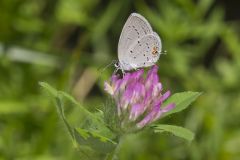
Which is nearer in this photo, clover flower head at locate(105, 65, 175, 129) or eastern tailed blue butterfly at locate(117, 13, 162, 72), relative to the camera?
clover flower head at locate(105, 65, 175, 129)

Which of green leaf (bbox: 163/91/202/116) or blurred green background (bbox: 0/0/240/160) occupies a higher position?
blurred green background (bbox: 0/0/240/160)

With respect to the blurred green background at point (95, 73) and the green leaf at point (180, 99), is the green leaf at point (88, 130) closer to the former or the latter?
the green leaf at point (180, 99)

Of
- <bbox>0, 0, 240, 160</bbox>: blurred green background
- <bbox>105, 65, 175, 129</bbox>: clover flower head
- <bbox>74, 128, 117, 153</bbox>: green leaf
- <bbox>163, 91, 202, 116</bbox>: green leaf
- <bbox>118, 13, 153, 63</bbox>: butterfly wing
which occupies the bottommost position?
<bbox>74, 128, 117, 153</bbox>: green leaf

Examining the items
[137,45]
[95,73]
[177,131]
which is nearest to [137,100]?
[177,131]

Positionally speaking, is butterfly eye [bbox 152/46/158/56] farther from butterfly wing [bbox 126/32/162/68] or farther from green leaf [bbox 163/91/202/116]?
green leaf [bbox 163/91/202/116]

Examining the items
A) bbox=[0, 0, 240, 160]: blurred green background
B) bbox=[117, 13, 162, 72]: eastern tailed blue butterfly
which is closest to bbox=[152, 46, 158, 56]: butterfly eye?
bbox=[117, 13, 162, 72]: eastern tailed blue butterfly

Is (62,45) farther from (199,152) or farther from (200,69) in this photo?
(199,152)

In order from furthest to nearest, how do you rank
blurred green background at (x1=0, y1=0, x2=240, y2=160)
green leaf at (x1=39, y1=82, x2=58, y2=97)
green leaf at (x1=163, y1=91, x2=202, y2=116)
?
blurred green background at (x1=0, y1=0, x2=240, y2=160)
green leaf at (x1=163, y1=91, x2=202, y2=116)
green leaf at (x1=39, y1=82, x2=58, y2=97)
